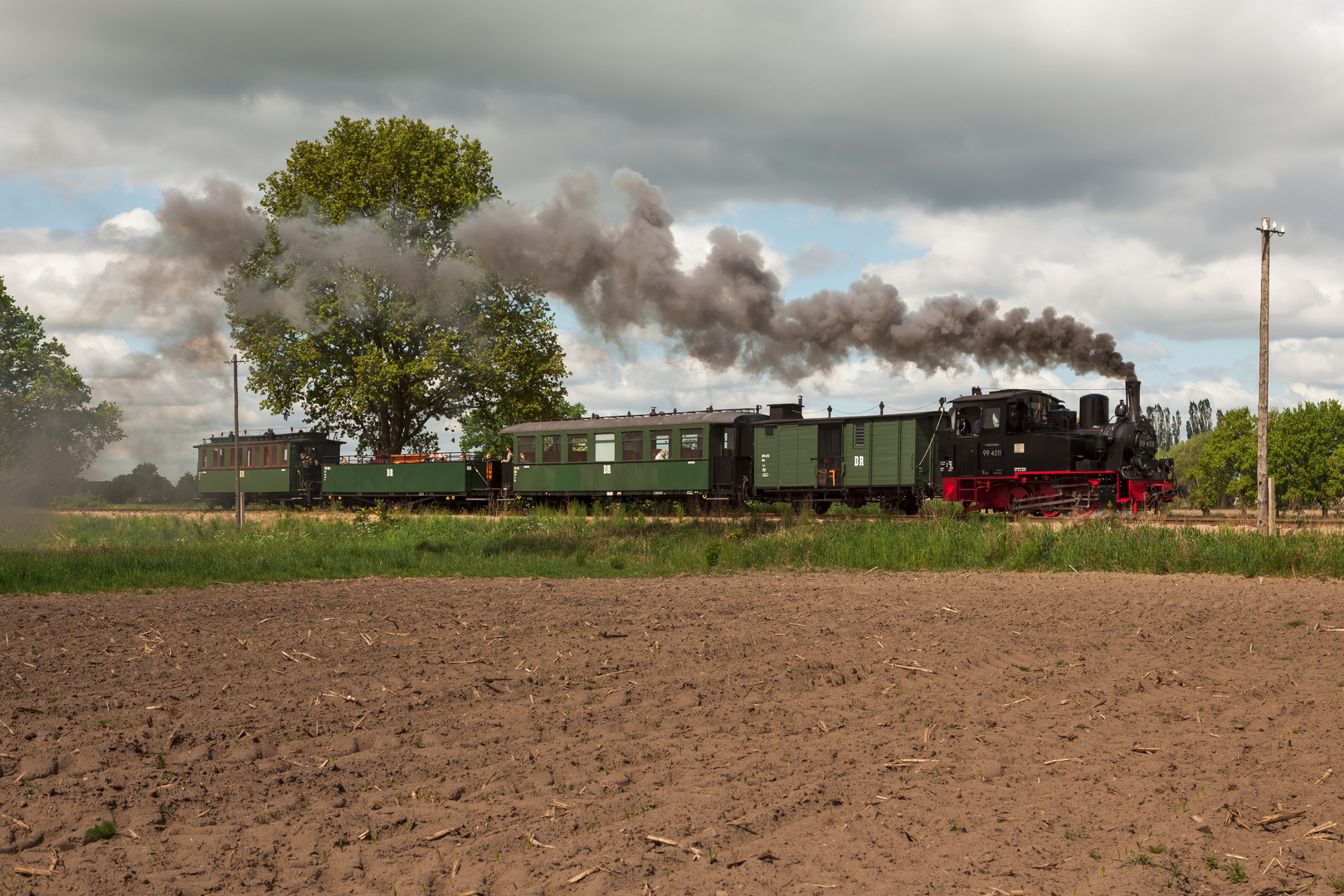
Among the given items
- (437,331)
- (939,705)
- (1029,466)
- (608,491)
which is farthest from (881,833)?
(437,331)

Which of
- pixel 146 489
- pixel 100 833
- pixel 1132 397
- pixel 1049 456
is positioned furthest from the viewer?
pixel 146 489

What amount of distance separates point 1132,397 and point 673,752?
20887 millimetres

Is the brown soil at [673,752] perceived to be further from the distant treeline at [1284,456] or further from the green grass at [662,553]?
the distant treeline at [1284,456]

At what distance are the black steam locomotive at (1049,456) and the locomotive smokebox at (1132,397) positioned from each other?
0.02 meters

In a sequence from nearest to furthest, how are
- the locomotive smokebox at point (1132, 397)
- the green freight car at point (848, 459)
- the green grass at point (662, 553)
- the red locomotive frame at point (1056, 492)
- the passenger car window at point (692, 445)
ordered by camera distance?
the green grass at point (662, 553) → the red locomotive frame at point (1056, 492) → the locomotive smokebox at point (1132, 397) → the green freight car at point (848, 459) → the passenger car window at point (692, 445)

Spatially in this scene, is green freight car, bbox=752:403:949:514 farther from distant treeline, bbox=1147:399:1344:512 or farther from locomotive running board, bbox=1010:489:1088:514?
distant treeline, bbox=1147:399:1344:512

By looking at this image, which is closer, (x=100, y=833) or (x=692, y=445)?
(x=100, y=833)

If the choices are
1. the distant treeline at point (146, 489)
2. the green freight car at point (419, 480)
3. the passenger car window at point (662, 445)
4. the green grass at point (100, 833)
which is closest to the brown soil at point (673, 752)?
the green grass at point (100, 833)

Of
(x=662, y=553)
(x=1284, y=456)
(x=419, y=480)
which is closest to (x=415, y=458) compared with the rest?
(x=419, y=480)

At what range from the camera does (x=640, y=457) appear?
91.5 feet

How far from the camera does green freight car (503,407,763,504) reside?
26.8m

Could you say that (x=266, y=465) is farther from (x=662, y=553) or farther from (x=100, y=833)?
(x=100, y=833)

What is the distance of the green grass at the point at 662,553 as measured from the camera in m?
13.2

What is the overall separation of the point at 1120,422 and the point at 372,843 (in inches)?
856
